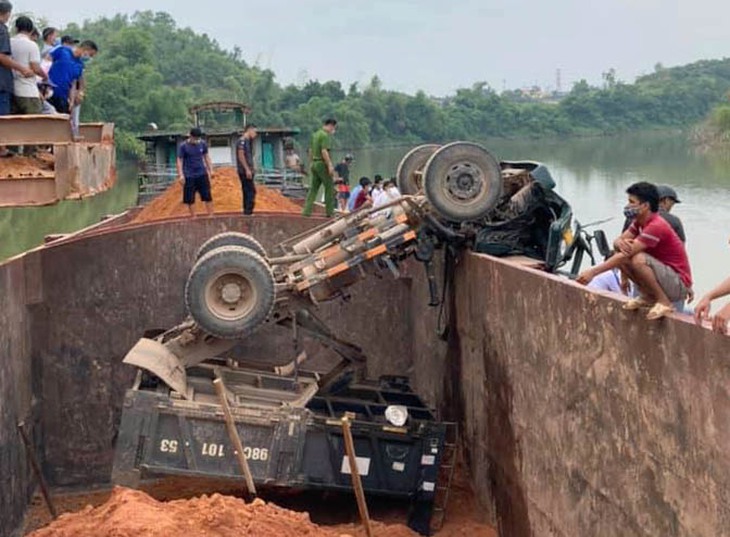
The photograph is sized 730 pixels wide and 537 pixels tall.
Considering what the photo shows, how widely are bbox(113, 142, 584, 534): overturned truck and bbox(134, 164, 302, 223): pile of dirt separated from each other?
7.55 meters

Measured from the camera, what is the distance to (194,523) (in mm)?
6641

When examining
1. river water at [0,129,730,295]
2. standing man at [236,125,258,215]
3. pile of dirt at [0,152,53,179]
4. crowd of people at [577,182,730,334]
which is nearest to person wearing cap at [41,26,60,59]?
pile of dirt at [0,152,53,179]

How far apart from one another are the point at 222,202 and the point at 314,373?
8.51 m

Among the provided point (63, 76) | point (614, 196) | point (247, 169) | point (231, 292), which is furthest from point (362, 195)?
point (614, 196)

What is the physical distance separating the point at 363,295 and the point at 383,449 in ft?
12.6

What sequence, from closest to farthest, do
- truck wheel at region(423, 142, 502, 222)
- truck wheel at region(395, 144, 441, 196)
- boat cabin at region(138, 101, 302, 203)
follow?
truck wheel at region(423, 142, 502, 222) < truck wheel at region(395, 144, 441, 196) < boat cabin at region(138, 101, 302, 203)

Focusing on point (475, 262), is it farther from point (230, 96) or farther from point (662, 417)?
point (230, 96)

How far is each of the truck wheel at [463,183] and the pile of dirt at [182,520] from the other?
3.75 m

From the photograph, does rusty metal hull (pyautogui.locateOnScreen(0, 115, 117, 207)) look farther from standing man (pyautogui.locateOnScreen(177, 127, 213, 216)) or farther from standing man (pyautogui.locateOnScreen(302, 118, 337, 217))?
standing man (pyautogui.locateOnScreen(177, 127, 213, 216))

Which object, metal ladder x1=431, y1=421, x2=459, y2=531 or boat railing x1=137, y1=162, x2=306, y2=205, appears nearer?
metal ladder x1=431, y1=421, x2=459, y2=531

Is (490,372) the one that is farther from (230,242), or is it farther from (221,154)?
(221,154)

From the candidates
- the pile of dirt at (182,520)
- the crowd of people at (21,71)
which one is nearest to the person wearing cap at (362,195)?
the crowd of people at (21,71)

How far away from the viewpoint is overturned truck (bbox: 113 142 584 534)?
30.2 ft

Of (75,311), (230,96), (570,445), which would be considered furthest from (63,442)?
(230,96)
